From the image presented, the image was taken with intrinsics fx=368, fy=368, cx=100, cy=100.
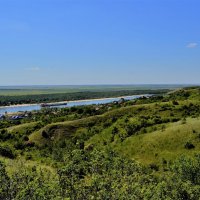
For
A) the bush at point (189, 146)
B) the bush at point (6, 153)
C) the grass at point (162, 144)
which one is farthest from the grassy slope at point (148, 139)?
the bush at point (6, 153)

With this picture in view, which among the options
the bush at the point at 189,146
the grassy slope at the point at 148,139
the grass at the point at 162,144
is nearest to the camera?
the grass at the point at 162,144

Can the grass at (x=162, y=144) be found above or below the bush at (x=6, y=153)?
above

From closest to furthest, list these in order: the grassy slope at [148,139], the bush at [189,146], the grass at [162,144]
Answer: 1. the grass at [162,144]
2. the bush at [189,146]
3. the grassy slope at [148,139]

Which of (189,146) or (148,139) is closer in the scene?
(189,146)

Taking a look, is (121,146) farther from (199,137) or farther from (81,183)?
(81,183)

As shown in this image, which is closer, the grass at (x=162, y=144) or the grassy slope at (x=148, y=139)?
the grass at (x=162, y=144)

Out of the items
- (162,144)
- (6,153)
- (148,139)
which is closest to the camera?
(162,144)

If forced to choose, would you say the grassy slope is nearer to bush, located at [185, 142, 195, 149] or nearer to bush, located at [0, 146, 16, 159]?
bush, located at [185, 142, 195, 149]

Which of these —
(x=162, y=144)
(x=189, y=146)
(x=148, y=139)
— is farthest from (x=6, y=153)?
(x=189, y=146)

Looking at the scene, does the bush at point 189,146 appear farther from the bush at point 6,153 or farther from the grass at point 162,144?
the bush at point 6,153

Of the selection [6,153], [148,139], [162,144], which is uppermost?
[148,139]

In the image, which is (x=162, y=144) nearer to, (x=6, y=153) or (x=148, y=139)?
(x=148, y=139)

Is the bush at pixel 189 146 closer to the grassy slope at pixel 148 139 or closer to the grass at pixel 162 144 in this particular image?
the grass at pixel 162 144
